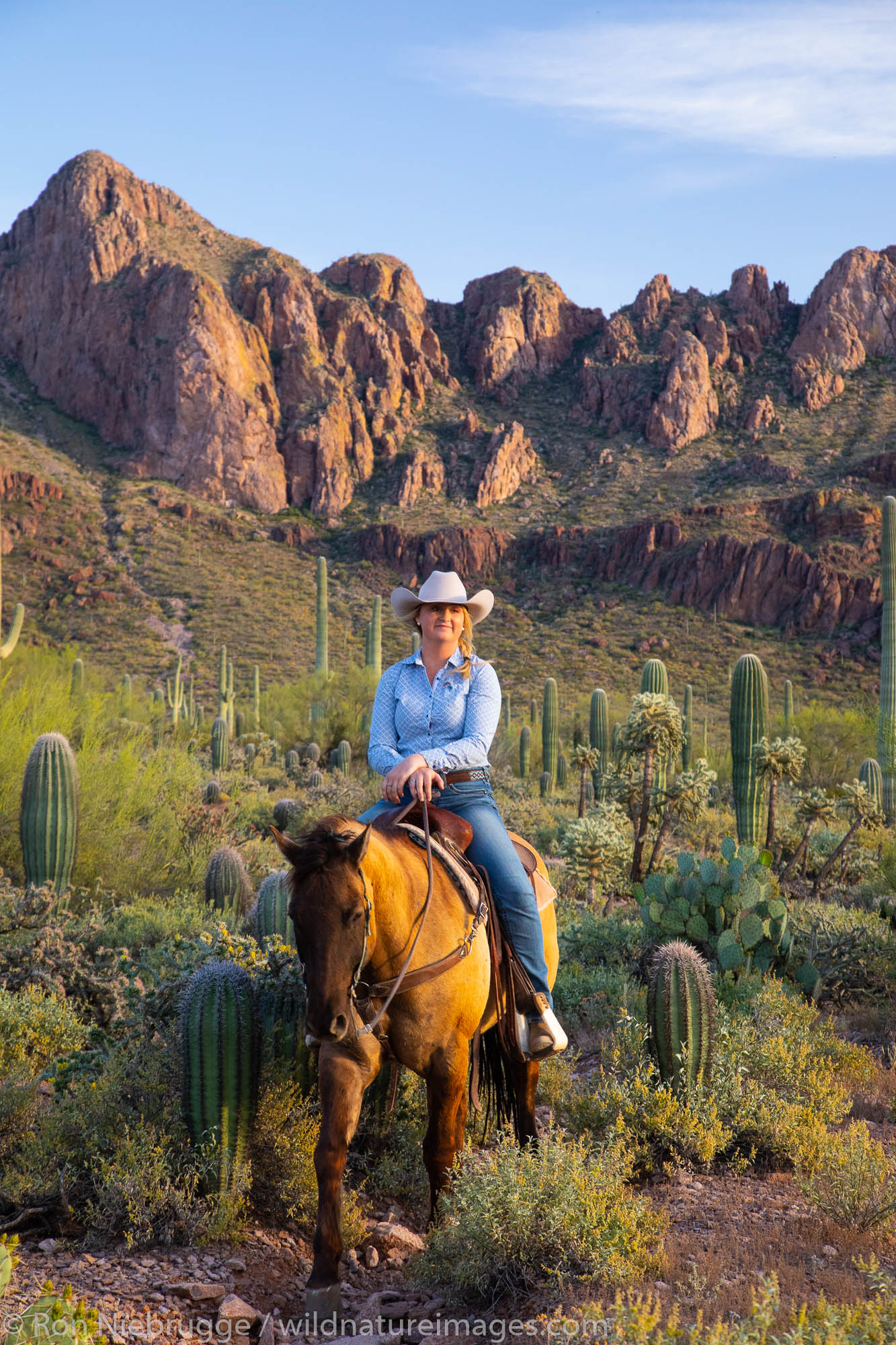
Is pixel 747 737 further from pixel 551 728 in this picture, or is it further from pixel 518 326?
pixel 518 326

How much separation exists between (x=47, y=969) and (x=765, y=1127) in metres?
4.73

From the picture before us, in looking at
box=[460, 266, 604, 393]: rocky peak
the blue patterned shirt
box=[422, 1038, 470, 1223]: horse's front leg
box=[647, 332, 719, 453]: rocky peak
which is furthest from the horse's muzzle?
box=[460, 266, 604, 393]: rocky peak

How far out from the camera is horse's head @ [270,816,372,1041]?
3.05 meters

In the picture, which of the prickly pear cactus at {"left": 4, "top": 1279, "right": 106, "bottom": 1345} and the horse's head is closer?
the prickly pear cactus at {"left": 4, "top": 1279, "right": 106, "bottom": 1345}

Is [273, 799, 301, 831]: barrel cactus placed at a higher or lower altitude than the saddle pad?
lower

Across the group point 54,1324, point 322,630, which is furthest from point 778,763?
point 322,630

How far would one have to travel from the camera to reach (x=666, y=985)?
514cm

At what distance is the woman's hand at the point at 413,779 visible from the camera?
3.98 m

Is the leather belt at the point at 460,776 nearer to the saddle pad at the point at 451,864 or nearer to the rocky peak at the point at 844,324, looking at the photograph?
the saddle pad at the point at 451,864

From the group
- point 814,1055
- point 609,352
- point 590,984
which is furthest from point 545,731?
point 609,352

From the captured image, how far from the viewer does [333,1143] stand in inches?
135

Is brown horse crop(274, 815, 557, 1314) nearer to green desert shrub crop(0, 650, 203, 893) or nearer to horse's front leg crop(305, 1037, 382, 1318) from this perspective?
horse's front leg crop(305, 1037, 382, 1318)

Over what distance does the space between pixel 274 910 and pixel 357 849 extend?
3.50 metres

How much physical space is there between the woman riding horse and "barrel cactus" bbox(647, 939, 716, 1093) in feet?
3.09
